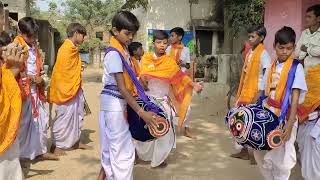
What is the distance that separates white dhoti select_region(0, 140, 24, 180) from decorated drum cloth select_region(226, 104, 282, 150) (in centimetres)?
189

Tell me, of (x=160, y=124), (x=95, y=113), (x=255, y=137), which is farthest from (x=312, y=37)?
(x=95, y=113)

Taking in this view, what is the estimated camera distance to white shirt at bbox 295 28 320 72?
4.49 meters

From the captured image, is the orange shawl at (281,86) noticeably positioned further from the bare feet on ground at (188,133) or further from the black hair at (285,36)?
the bare feet on ground at (188,133)

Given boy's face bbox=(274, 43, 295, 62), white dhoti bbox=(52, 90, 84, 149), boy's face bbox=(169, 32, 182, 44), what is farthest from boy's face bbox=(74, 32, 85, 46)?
boy's face bbox=(274, 43, 295, 62)

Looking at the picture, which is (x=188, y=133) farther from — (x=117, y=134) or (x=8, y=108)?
(x=8, y=108)

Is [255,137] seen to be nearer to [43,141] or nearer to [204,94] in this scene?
[43,141]

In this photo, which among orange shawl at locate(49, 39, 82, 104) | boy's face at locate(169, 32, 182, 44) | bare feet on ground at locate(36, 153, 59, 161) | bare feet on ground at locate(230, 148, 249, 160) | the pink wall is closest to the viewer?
bare feet on ground at locate(36, 153, 59, 161)

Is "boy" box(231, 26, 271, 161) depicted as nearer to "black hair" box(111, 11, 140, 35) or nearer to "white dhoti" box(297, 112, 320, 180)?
"white dhoti" box(297, 112, 320, 180)

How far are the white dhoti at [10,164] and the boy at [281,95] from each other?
226 centimetres

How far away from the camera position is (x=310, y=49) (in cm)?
454

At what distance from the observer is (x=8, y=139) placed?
3281mm

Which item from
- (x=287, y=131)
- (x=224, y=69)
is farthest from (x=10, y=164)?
(x=224, y=69)

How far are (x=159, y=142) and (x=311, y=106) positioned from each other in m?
1.90

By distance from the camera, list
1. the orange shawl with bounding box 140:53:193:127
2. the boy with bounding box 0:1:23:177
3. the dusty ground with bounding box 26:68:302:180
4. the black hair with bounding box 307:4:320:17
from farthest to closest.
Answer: the orange shawl with bounding box 140:53:193:127
the dusty ground with bounding box 26:68:302:180
the black hair with bounding box 307:4:320:17
the boy with bounding box 0:1:23:177
